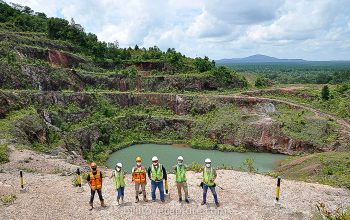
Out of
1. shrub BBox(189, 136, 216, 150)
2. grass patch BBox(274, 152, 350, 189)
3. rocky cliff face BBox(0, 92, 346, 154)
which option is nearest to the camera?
grass patch BBox(274, 152, 350, 189)

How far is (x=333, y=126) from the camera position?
3488 cm

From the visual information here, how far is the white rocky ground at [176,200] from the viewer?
13.4 metres

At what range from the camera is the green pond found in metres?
31.6

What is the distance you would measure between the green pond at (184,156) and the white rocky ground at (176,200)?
42.4ft

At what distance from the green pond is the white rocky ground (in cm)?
1294

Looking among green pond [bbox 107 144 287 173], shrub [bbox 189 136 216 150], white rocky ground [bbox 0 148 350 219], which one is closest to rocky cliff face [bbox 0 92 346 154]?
shrub [bbox 189 136 216 150]

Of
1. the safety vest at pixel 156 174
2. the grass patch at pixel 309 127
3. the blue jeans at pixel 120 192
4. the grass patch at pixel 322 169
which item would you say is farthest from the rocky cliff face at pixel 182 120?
the safety vest at pixel 156 174

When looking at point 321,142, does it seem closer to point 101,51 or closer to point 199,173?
point 199,173

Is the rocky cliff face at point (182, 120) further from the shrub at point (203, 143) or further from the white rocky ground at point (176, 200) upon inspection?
the white rocky ground at point (176, 200)

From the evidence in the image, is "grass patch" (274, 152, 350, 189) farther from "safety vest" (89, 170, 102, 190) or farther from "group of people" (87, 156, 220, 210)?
"safety vest" (89, 170, 102, 190)

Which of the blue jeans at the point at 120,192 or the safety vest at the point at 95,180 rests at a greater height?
the safety vest at the point at 95,180

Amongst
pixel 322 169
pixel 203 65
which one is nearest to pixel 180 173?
pixel 322 169

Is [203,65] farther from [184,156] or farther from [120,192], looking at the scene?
[120,192]

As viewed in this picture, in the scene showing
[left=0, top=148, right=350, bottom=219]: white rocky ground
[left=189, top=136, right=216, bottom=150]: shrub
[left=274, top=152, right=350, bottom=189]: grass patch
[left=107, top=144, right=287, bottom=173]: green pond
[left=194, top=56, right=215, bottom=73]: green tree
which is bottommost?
[left=107, top=144, right=287, bottom=173]: green pond
